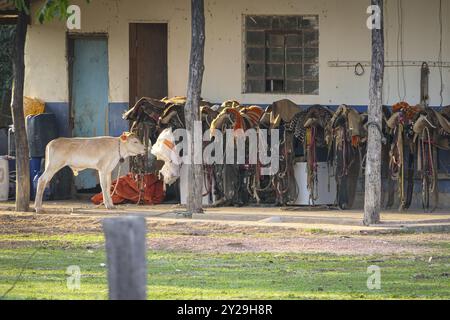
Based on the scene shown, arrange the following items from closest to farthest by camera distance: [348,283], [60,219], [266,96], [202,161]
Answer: [348,283], [60,219], [202,161], [266,96]

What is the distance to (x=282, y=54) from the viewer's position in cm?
2319

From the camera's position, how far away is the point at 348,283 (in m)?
13.6

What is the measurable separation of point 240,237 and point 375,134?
271cm

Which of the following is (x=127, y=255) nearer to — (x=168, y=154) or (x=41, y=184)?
(x=41, y=184)

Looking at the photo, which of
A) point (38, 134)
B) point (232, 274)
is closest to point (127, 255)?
point (232, 274)

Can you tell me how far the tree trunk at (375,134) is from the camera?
1894 centimetres

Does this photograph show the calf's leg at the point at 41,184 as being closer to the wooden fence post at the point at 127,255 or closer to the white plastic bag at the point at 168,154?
the white plastic bag at the point at 168,154

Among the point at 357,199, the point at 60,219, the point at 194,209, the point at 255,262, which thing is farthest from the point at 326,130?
the point at 255,262

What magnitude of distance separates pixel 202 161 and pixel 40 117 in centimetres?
356
